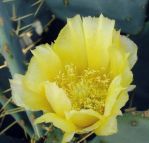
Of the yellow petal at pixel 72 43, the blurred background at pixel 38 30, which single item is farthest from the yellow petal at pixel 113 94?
the blurred background at pixel 38 30

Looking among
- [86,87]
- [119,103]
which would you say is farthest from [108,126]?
[86,87]

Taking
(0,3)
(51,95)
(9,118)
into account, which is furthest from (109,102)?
(9,118)

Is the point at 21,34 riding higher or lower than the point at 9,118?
higher

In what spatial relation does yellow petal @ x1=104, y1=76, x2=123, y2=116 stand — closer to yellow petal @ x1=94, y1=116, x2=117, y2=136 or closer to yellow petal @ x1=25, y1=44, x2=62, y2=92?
yellow petal @ x1=94, y1=116, x2=117, y2=136

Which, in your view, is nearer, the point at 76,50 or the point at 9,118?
the point at 76,50

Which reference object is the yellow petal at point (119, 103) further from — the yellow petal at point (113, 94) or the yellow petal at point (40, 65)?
the yellow petal at point (40, 65)

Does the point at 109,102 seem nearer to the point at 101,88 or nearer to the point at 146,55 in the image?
the point at 101,88
